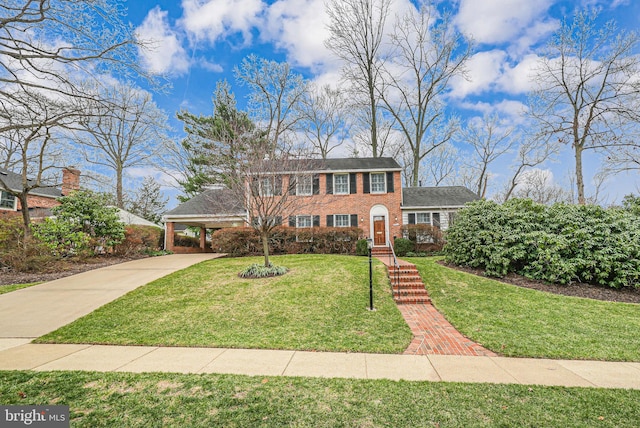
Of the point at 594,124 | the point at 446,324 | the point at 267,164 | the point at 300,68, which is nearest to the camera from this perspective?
the point at 446,324

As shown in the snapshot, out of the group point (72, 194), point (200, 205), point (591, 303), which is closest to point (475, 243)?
point (591, 303)

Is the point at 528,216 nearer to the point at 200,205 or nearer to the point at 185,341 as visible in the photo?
the point at 185,341

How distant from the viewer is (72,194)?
12625 millimetres

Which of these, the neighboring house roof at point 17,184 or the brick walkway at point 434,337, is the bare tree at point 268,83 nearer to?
the neighboring house roof at point 17,184

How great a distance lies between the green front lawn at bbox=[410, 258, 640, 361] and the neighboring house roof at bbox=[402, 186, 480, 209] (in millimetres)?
9837

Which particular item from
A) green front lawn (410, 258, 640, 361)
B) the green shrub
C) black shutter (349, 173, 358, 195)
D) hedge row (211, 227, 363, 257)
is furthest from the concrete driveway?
the green shrub

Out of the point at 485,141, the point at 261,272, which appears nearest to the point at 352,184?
the point at 261,272

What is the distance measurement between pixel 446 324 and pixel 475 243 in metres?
4.77

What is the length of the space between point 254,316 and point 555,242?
8.95 m

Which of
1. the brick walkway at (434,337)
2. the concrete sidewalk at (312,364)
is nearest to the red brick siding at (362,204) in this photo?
the brick walkway at (434,337)

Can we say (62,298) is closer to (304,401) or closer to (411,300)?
(304,401)

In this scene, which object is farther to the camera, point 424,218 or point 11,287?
point 424,218

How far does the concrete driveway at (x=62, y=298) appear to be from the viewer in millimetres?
5812

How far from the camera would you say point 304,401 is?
10.0ft
